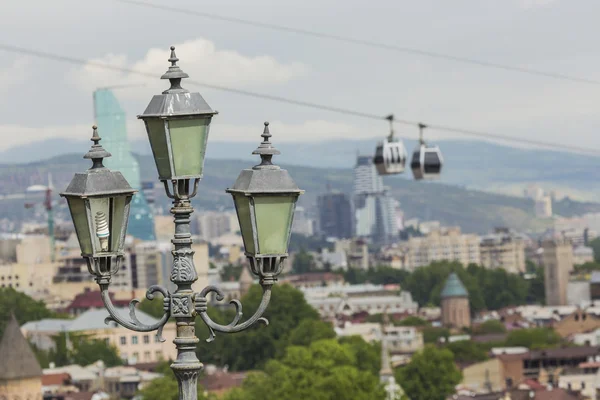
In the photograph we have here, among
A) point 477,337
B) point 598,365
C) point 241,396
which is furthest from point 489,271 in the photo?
point 241,396

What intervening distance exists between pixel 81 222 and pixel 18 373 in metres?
66.4

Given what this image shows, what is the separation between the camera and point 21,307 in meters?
127

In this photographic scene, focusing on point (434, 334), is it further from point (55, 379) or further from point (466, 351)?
point (55, 379)

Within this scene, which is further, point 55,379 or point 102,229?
point 55,379

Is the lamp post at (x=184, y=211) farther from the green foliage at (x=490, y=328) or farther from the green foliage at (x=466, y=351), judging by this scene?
the green foliage at (x=490, y=328)

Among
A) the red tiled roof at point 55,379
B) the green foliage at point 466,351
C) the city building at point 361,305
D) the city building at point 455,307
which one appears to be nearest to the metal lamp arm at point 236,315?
the red tiled roof at point 55,379

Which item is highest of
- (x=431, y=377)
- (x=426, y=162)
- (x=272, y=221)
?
(x=426, y=162)

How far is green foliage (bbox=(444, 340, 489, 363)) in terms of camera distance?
352 feet

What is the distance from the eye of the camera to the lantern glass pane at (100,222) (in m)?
8.54

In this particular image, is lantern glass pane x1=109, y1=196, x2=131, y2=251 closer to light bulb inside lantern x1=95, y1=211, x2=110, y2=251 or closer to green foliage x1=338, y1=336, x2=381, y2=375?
light bulb inside lantern x1=95, y1=211, x2=110, y2=251

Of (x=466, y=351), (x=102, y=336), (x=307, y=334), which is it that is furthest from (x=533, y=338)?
(x=102, y=336)

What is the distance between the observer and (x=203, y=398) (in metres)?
68.7

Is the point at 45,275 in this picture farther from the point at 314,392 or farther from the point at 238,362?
the point at 314,392

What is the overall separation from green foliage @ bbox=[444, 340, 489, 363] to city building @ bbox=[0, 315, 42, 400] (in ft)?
116
